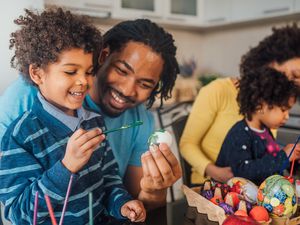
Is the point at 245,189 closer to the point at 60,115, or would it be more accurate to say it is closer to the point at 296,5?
the point at 60,115

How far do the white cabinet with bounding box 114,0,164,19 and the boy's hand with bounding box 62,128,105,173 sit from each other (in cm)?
159

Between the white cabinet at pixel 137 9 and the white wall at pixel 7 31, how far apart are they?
1.33m

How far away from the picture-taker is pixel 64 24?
560mm

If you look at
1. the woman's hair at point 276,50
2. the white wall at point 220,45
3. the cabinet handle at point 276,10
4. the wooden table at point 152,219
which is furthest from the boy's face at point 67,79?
the white wall at point 220,45

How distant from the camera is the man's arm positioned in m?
0.54

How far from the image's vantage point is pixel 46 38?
536mm

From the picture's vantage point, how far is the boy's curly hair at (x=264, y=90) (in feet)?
2.94

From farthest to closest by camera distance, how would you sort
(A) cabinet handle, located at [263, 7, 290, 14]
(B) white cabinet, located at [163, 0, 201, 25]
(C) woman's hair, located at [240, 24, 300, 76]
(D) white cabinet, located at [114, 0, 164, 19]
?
(B) white cabinet, located at [163, 0, 201, 25], (A) cabinet handle, located at [263, 7, 290, 14], (D) white cabinet, located at [114, 0, 164, 19], (C) woman's hair, located at [240, 24, 300, 76]

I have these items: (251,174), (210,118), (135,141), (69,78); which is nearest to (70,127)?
(69,78)

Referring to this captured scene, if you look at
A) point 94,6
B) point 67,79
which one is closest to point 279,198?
point 67,79

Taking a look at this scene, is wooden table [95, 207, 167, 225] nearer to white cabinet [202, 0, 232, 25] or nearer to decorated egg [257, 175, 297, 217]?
decorated egg [257, 175, 297, 217]

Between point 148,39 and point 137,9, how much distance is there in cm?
148

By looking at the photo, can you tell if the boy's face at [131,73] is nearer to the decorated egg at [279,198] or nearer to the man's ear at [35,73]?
the man's ear at [35,73]

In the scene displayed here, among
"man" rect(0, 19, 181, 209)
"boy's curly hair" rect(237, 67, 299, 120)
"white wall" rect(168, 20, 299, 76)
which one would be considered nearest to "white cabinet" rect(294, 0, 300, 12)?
"white wall" rect(168, 20, 299, 76)
